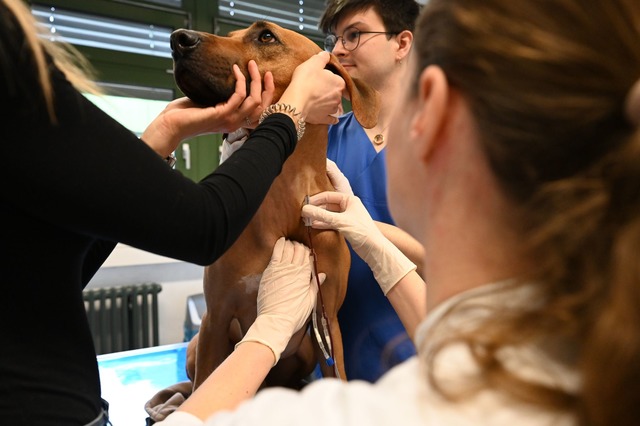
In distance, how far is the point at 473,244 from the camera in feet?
1.64

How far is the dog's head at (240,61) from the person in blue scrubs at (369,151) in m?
0.24

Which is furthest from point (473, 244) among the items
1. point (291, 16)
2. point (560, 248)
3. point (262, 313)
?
point (291, 16)

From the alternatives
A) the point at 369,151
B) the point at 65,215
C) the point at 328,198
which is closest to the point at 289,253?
the point at 328,198

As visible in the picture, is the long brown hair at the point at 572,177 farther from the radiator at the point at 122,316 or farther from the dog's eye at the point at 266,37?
the radiator at the point at 122,316

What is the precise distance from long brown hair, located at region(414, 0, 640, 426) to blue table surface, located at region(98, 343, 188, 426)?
55.7 inches

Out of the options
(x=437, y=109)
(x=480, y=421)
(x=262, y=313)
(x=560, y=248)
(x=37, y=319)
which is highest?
(x=437, y=109)

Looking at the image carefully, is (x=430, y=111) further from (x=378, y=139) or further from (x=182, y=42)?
(x=378, y=139)

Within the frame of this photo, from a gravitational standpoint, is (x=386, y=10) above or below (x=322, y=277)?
above

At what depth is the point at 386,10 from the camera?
171 cm

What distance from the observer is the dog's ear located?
4.41 feet

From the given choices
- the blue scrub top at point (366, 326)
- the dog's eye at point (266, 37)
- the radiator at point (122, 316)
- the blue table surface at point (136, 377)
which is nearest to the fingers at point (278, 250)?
the blue scrub top at point (366, 326)

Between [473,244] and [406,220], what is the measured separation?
0.13 m

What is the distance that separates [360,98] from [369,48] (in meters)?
0.39

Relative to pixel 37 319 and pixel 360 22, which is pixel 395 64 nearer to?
pixel 360 22
